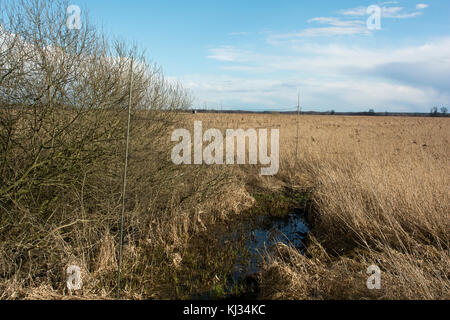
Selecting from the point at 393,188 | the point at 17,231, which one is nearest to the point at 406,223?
the point at 393,188

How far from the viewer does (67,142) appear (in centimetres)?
428

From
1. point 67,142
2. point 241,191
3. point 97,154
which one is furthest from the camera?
point 241,191

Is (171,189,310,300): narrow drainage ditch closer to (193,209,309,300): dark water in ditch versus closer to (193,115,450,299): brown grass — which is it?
(193,209,309,300): dark water in ditch

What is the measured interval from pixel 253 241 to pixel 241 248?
18.6 inches

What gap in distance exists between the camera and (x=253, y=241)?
6090mm

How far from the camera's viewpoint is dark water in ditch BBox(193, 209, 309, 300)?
4.39 m

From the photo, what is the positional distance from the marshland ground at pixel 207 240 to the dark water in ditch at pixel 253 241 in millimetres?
88

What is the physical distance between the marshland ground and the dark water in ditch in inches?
3.5

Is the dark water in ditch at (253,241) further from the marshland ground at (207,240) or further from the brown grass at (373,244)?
the brown grass at (373,244)

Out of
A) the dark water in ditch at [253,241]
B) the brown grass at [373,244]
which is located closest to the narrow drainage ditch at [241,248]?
the dark water in ditch at [253,241]

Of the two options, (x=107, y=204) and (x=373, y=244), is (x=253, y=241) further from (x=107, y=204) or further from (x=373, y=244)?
(x=107, y=204)

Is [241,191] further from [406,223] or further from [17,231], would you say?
[17,231]
